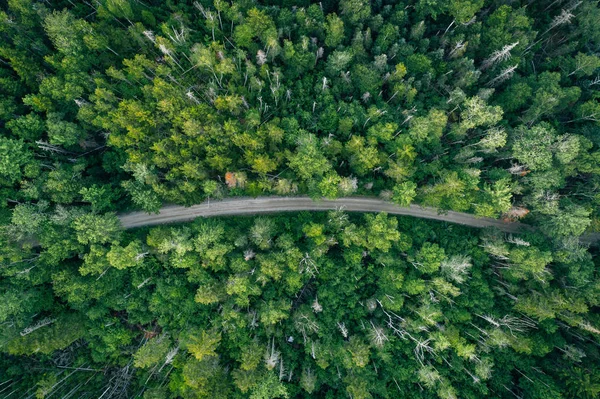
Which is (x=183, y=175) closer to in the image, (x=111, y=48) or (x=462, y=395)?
(x=111, y=48)

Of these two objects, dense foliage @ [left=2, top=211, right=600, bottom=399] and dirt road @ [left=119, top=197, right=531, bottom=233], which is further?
dirt road @ [left=119, top=197, right=531, bottom=233]

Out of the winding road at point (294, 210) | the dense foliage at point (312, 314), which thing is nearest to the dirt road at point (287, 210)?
the winding road at point (294, 210)

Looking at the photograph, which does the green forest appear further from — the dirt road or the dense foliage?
the dirt road

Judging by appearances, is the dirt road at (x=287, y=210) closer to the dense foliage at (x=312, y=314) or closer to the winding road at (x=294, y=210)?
the winding road at (x=294, y=210)

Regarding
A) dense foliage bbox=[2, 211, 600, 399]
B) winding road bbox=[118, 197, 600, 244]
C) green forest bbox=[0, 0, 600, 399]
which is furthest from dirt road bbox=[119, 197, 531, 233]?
dense foliage bbox=[2, 211, 600, 399]

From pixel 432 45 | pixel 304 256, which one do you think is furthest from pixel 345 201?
pixel 432 45

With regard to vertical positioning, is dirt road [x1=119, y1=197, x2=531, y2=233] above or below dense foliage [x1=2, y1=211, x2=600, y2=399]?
above

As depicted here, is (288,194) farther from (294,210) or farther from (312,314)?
(312,314)
